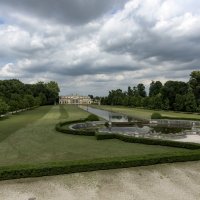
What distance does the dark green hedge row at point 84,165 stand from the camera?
35.2ft

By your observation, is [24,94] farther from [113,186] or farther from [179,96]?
[113,186]

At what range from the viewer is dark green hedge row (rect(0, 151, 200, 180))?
10.7 m

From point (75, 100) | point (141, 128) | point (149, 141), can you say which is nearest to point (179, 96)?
point (141, 128)

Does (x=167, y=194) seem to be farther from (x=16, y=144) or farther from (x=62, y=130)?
(x=62, y=130)

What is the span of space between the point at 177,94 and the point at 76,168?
5565 cm

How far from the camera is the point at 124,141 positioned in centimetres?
2094

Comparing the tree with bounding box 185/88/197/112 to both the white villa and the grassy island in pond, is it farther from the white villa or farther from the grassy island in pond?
the white villa

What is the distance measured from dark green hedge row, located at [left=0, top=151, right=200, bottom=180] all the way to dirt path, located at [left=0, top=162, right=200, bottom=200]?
0.23 meters

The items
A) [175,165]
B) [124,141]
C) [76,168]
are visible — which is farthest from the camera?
[124,141]

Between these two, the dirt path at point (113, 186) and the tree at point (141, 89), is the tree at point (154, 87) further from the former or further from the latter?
the dirt path at point (113, 186)

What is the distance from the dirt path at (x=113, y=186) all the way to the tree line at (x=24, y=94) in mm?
31726

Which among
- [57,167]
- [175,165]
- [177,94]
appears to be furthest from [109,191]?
[177,94]

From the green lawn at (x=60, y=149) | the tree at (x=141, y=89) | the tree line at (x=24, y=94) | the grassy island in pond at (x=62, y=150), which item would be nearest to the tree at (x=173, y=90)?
the tree line at (x=24, y=94)

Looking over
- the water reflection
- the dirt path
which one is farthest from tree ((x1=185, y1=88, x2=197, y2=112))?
the dirt path
